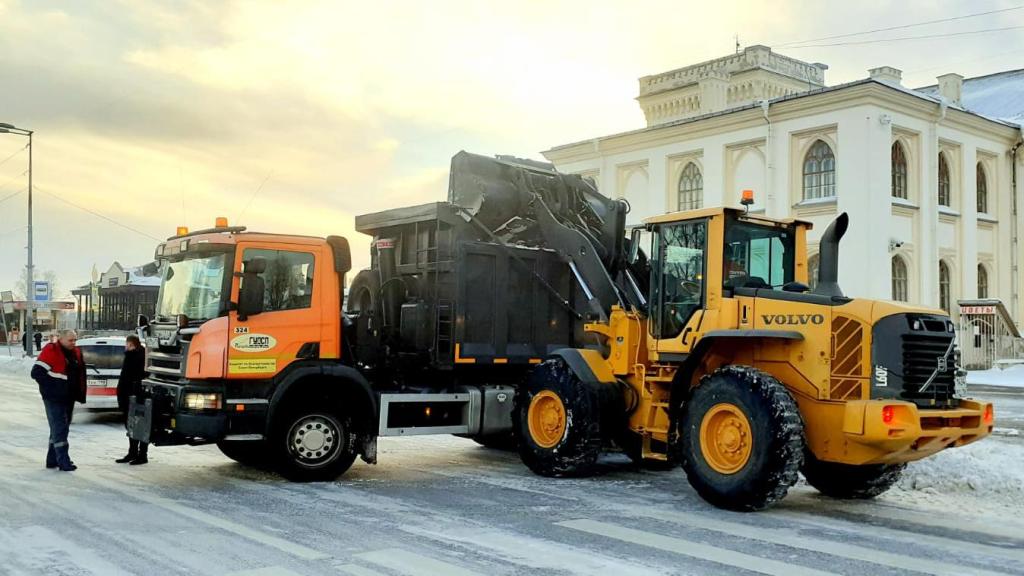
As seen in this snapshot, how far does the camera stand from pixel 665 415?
10.3 metres

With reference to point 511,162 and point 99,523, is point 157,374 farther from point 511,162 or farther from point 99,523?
point 511,162

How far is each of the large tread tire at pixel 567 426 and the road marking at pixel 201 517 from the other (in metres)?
3.86

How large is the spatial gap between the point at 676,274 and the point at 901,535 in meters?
3.47

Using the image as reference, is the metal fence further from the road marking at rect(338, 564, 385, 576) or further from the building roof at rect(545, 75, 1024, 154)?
the road marking at rect(338, 564, 385, 576)

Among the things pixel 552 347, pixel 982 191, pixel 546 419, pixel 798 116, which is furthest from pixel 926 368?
pixel 982 191

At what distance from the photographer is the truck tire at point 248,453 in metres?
11.7

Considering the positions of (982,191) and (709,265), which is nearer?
(709,265)

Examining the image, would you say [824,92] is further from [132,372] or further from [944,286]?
[132,372]

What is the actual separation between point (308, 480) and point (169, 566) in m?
3.66

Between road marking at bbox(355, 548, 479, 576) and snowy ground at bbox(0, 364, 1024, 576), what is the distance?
0.01 m

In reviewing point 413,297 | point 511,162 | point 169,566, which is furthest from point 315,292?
point 169,566

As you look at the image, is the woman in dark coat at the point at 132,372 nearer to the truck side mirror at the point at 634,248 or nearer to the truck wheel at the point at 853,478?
the truck side mirror at the point at 634,248

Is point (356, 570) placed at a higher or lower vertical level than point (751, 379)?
lower

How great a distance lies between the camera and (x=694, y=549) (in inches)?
288
